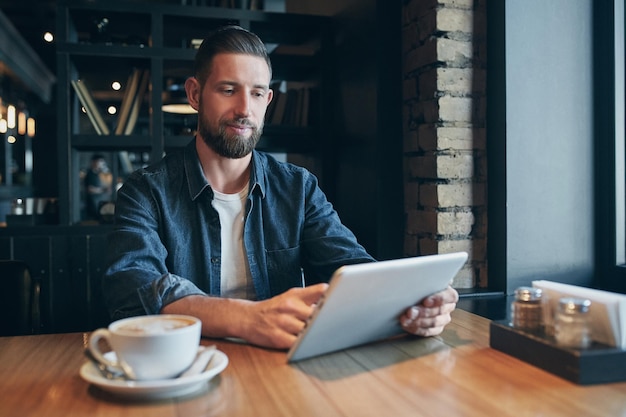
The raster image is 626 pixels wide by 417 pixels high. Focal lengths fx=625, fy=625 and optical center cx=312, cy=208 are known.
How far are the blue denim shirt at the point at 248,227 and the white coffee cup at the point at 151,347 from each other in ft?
1.67

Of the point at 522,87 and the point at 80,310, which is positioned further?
the point at 80,310

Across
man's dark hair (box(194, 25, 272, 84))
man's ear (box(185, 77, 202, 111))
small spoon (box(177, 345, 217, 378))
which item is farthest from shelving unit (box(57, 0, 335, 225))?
small spoon (box(177, 345, 217, 378))

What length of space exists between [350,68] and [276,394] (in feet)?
7.03

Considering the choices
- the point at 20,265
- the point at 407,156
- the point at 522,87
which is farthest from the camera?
the point at 407,156

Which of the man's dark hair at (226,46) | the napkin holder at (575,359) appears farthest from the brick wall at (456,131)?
the napkin holder at (575,359)

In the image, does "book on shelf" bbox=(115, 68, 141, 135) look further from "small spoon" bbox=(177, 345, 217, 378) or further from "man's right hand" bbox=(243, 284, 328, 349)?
"small spoon" bbox=(177, 345, 217, 378)

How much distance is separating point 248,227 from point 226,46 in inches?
18.9

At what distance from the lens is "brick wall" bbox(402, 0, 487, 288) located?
2197mm

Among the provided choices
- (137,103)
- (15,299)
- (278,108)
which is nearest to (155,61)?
(137,103)

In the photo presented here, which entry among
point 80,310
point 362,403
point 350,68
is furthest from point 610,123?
point 80,310

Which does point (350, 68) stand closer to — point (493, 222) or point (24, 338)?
point (493, 222)

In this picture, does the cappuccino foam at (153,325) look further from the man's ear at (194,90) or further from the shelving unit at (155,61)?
the shelving unit at (155,61)

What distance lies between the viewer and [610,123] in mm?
2180

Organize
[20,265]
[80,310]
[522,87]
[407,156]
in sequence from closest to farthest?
[20,265], [522,87], [407,156], [80,310]
